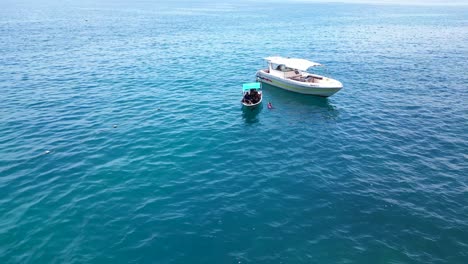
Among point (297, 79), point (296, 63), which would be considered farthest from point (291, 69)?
point (297, 79)

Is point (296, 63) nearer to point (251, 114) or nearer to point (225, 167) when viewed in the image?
point (251, 114)

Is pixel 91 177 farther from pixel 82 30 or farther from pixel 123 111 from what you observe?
pixel 82 30

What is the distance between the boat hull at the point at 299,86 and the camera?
4650 cm

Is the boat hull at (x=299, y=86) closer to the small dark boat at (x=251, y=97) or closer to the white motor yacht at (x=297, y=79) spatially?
the white motor yacht at (x=297, y=79)

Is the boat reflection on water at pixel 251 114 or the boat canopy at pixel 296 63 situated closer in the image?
the boat reflection on water at pixel 251 114

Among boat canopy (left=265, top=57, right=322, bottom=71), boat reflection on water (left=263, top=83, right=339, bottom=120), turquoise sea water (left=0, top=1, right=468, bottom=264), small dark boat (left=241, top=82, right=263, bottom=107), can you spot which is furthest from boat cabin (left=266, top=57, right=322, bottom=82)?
small dark boat (left=241, top=82, right=263, bottom=107)

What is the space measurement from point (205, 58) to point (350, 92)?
36.5 m

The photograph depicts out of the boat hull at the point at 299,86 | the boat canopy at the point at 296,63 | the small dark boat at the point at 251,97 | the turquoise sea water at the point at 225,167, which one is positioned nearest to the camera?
the turquoise sea water at the point at 225,167

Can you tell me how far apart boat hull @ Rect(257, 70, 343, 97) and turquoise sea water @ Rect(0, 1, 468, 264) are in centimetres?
127

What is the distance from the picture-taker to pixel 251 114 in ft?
140

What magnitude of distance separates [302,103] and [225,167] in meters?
21.9

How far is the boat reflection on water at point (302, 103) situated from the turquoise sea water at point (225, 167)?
39cm

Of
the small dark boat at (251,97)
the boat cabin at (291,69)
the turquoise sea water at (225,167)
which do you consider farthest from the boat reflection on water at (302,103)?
the small dark boat at (251,97)

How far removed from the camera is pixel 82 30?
109 metres
